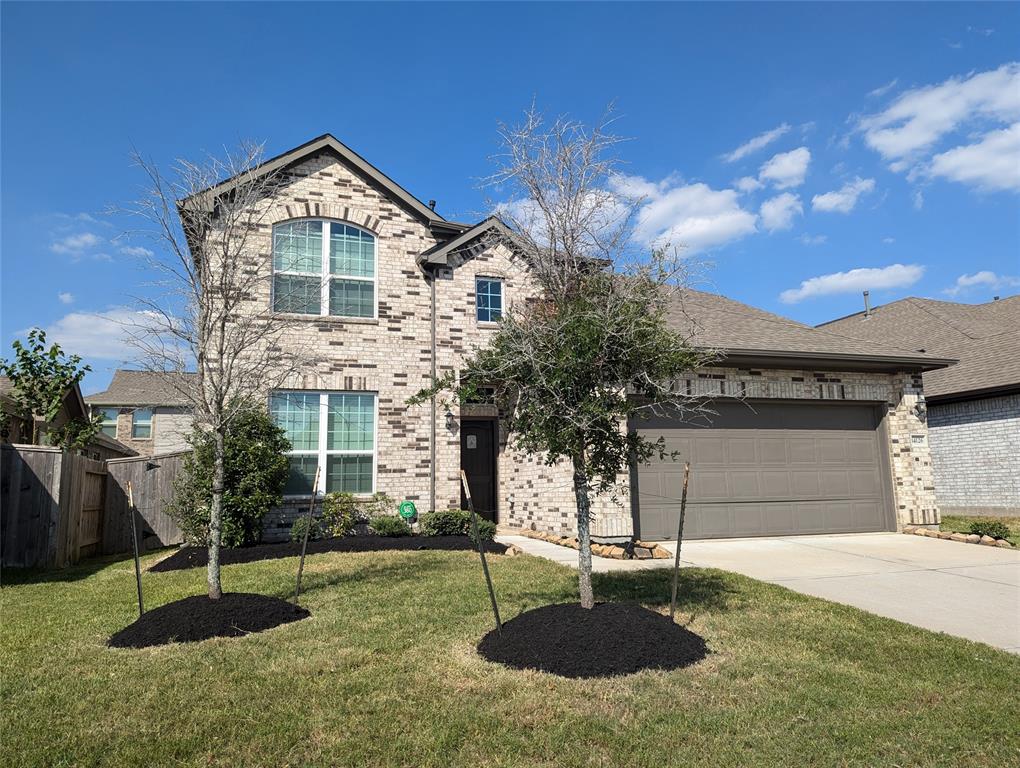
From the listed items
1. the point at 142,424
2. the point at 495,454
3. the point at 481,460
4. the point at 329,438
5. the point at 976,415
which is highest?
the point at 142,424

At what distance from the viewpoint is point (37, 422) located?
15734 millimetres

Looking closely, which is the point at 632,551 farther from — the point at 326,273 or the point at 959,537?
the point at 326,273

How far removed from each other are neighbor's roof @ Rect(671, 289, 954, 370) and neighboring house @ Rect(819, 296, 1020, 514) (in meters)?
4.11

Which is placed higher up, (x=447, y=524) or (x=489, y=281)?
(x=489, y=281)

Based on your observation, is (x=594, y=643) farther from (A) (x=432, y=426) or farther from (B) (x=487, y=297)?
(B) (x=487, y=297)

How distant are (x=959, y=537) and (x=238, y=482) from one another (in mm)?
12496

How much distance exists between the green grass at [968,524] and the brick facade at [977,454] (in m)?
0.37

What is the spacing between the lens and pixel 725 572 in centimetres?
848

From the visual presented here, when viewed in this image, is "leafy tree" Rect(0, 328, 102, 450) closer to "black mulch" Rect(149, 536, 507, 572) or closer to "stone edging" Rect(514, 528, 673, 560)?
"black mulch" Rect(149, 536, 507, 572)

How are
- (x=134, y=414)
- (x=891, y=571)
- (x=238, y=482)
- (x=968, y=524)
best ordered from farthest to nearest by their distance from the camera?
(x=134, y=414), (x=968, y=524), (x=238, y=482), (x=891, y=571)

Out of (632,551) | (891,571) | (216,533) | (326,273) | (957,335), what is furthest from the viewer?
(957,335)

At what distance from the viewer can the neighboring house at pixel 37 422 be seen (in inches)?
503

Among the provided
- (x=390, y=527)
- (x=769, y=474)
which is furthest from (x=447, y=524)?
(x=769, y=474)

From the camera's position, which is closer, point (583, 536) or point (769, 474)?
point (583, 536)
